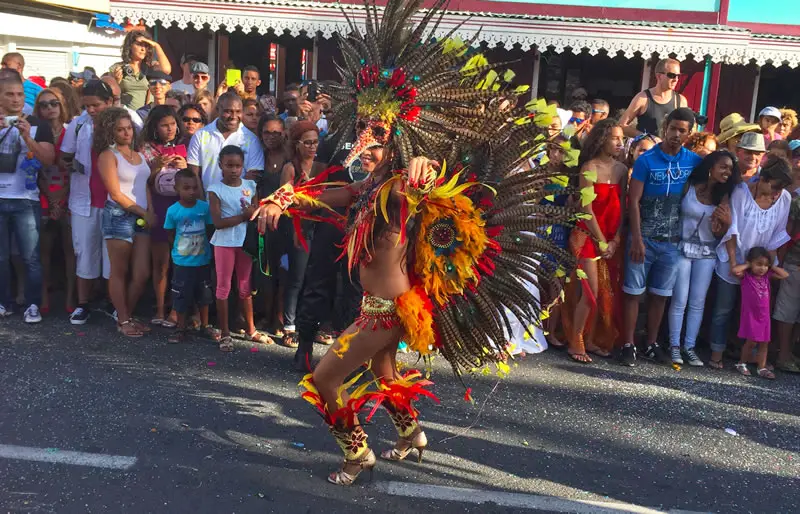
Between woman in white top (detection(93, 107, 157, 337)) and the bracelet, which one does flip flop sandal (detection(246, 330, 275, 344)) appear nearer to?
woman in white top (detection(93, 107, 157, 337))

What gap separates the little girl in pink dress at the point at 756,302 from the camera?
5391 millimetres

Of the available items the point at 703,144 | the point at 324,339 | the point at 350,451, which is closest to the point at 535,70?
the point at 703,144

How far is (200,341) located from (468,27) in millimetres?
7937

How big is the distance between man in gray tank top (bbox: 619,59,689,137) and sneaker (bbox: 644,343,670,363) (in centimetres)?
220

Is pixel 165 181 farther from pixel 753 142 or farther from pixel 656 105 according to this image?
pixel 753 142

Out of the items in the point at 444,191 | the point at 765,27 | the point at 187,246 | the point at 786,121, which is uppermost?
the point at 765,27

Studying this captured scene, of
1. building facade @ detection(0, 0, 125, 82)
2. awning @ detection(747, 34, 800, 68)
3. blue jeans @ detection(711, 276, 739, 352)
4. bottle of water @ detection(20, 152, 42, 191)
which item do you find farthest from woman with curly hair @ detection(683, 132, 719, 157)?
building facade @ detection(0, 0, 125, 82)

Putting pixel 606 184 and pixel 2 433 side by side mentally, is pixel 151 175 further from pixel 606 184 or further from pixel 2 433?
pixel 606 184

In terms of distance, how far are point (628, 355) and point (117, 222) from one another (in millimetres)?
4142

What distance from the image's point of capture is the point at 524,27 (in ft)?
38.2

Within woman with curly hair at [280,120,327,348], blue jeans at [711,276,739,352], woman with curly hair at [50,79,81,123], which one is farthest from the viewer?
woman with curly hair at [50,79,81,123]

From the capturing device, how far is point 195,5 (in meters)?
11.9

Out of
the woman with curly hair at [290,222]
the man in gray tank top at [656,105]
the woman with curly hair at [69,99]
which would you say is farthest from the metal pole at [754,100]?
the woman with curly hair at [69,99]

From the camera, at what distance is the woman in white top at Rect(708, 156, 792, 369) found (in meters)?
5.46
